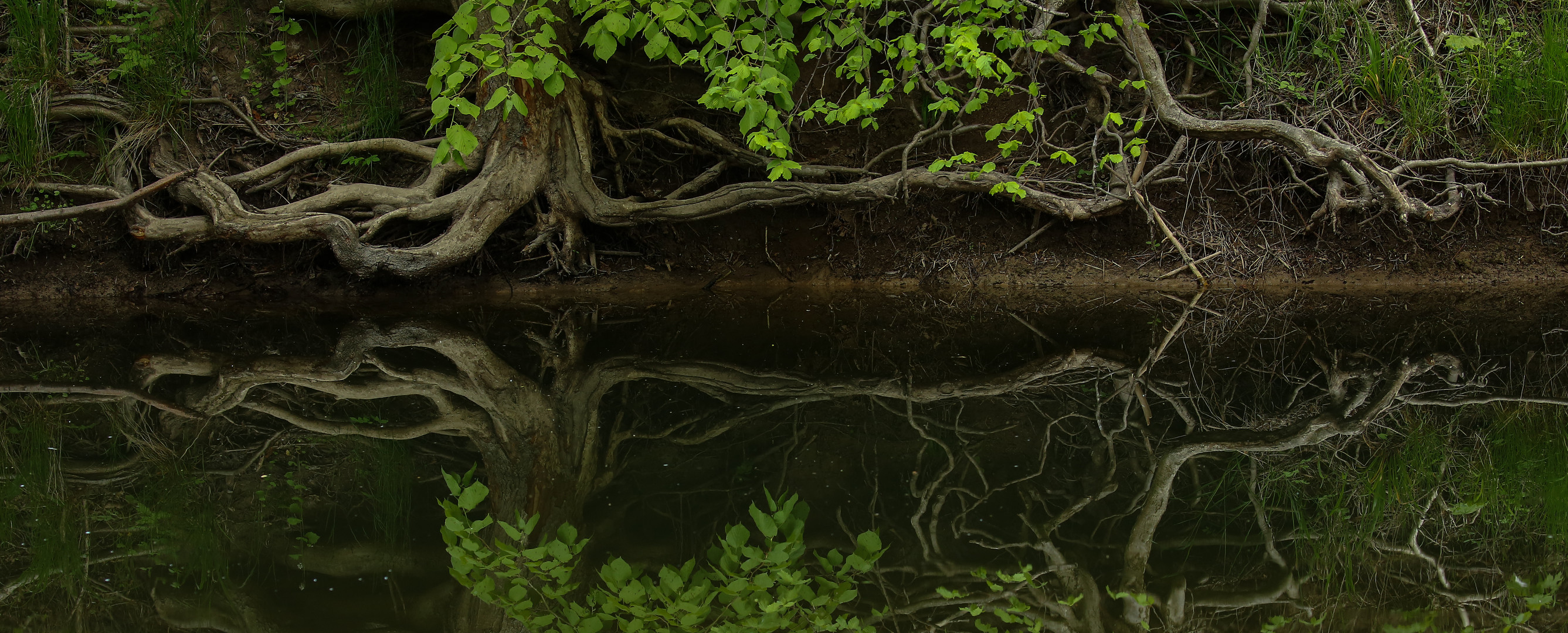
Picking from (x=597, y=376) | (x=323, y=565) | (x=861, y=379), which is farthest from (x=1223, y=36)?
(x=323, y=565)

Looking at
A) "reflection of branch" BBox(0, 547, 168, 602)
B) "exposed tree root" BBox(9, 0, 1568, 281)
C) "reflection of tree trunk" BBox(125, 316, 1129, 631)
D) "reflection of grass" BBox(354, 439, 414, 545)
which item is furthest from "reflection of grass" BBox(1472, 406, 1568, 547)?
"reflection of branch" BBox(0, 547, 168, 602)

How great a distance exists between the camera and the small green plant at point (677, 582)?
2211 millimetres

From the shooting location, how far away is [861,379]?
4129 millimetres

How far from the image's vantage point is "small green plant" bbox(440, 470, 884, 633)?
2.21 m

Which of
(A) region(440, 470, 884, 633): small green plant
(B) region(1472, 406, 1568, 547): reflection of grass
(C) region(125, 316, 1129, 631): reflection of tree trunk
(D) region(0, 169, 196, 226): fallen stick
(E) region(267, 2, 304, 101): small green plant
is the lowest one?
(B) region(1472, 406, 1568, 547): reflection of grass

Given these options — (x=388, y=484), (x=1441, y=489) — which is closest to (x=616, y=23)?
(x=388, y=484)

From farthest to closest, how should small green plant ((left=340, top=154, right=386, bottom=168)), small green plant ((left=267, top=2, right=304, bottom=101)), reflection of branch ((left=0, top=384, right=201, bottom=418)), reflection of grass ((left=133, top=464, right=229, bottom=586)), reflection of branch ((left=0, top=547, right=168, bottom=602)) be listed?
1. small green plant ((left=267, top=2, right=304, bottom=101))
2. small green plant ((left=340, top=154, right=386, bottom=168))
3. reflection of branch ((left=0, top=384, right=201, bottom=418))
4. reflection of grass ((left=133, top=464, right=229, bottom=586))
5. reflection of branch ((left=0, top=547, right=168, bottom=602))

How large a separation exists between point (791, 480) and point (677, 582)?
26.0 inches

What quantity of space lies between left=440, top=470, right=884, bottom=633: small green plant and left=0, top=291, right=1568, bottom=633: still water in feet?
0.03

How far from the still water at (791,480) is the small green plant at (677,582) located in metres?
0.01

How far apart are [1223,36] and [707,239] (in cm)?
366

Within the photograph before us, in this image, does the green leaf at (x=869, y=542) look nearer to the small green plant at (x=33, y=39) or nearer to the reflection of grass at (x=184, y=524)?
the reflection of grass at (x=184, y=524)

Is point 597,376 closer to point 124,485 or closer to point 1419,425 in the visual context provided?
point 124,485

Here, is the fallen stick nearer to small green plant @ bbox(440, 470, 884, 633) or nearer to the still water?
the still water
